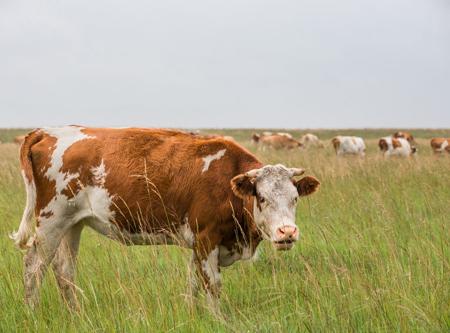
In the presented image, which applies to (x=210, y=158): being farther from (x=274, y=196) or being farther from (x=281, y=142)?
(x=281, y=142)

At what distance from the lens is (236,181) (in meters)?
5.04

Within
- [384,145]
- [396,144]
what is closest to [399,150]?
[396,144]

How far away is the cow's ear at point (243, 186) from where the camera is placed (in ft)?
16.6

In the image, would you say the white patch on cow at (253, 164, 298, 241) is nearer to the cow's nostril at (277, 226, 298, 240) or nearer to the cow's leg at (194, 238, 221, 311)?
the cow's nostril at (277, 226, 298, 240)

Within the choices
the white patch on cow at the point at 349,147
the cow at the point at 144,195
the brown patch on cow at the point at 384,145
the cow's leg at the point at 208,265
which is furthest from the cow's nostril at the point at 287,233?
the white patch on cow at the point at 349,147

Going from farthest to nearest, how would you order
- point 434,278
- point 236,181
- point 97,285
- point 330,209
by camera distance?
point 330,209 → point 97,285 → point 236,181 → point 434,278

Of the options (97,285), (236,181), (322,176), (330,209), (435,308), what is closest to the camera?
(435,308)

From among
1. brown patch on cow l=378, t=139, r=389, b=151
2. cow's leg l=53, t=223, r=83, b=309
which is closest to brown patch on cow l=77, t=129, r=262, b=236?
cow's leg l=53, t=223, r=83, b=309

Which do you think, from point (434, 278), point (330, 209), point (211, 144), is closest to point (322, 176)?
point (330, 209)

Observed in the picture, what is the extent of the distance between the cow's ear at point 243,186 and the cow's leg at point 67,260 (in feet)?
5.81

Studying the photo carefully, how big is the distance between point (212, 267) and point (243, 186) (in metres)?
0.80

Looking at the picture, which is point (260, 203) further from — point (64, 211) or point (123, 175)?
point (64, 211)

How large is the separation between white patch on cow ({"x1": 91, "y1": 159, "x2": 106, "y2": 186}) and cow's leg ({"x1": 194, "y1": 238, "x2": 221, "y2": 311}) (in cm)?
114

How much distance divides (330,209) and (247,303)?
4.58 meters
